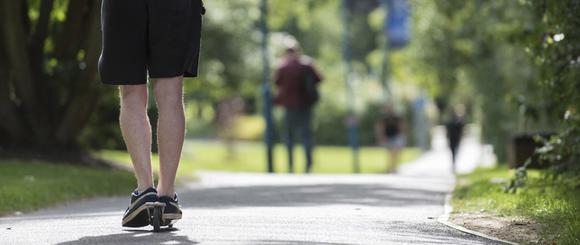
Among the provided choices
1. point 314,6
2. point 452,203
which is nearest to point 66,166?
point 452,203

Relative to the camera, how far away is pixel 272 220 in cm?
812

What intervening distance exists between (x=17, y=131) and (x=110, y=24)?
8323 mm

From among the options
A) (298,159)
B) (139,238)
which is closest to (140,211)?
(139,238)

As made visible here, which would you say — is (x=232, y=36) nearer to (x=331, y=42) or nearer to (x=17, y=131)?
(x=17, y=131)

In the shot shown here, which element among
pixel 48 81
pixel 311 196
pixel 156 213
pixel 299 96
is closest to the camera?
pixel 156 213

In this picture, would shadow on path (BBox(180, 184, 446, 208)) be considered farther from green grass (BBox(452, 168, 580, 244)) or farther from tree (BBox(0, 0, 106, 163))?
tree (BBox(0, 0, 106, 163))

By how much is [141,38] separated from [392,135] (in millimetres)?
20515

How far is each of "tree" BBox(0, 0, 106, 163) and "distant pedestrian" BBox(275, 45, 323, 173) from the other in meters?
5.33

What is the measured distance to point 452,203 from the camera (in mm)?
11000

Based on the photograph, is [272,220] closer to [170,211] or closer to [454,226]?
[170,211]

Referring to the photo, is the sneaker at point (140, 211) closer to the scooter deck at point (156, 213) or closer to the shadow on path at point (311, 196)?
the scooter deck at point (156, 213)

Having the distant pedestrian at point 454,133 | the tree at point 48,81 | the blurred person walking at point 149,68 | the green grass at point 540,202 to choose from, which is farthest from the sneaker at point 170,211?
the distant pedestrian at point 454,133

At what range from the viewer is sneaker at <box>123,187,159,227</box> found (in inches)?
291

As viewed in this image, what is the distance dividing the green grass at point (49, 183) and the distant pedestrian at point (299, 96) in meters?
6.07
